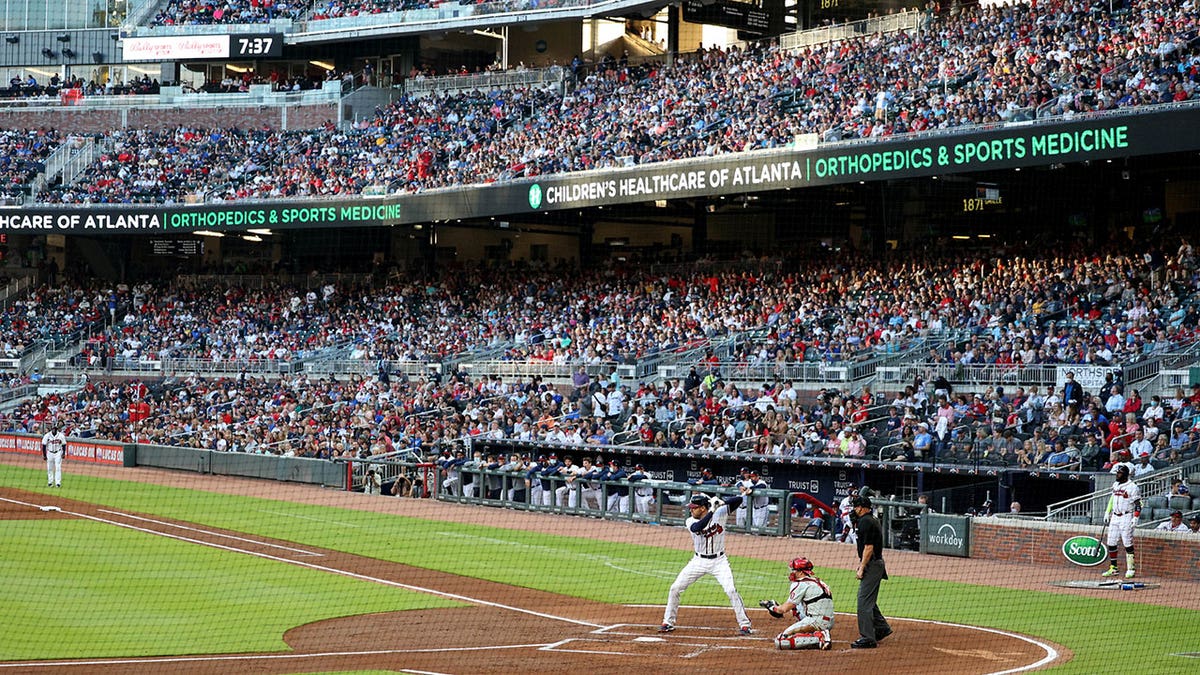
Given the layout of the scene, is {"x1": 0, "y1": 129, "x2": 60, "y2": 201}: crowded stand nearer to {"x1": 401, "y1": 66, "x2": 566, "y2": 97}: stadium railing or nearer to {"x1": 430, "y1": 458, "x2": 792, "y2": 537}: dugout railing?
{"x1": 401, "y1": 66, "x2": 566, "y2": 97}: stadium railing

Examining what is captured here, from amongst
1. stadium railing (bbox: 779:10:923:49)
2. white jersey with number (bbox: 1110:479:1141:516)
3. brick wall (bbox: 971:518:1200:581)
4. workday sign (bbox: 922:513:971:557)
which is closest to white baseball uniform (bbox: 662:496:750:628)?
white jersey with number (bbox: 1110:479:1141:516)

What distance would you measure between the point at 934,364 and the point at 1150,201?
293 inches

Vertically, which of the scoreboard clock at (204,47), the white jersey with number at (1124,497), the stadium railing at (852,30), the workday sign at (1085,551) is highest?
the scoreboard clock at (204,47)

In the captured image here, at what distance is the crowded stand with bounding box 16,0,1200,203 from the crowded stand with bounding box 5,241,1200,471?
3.27 meters

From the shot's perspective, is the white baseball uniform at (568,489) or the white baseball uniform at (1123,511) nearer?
the white baseball uniform at (1123,511)

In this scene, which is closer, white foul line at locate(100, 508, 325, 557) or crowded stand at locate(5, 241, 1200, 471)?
white foul line at locate(100, 508, 325, 557)

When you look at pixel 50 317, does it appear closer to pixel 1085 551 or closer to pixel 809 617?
pixel 1085 551

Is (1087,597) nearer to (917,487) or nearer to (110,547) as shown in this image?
(917,487)

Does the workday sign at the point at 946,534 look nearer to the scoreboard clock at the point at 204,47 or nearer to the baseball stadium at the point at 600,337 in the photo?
the baseball stadium at the point at 600,337

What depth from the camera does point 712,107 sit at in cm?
3588

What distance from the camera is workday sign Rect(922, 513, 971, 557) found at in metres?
20.5

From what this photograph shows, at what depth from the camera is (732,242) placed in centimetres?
3750

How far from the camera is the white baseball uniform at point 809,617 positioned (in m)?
12.8

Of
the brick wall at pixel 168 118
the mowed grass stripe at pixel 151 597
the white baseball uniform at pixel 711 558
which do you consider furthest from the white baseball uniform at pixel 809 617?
the brick wall at pixel 168 118
